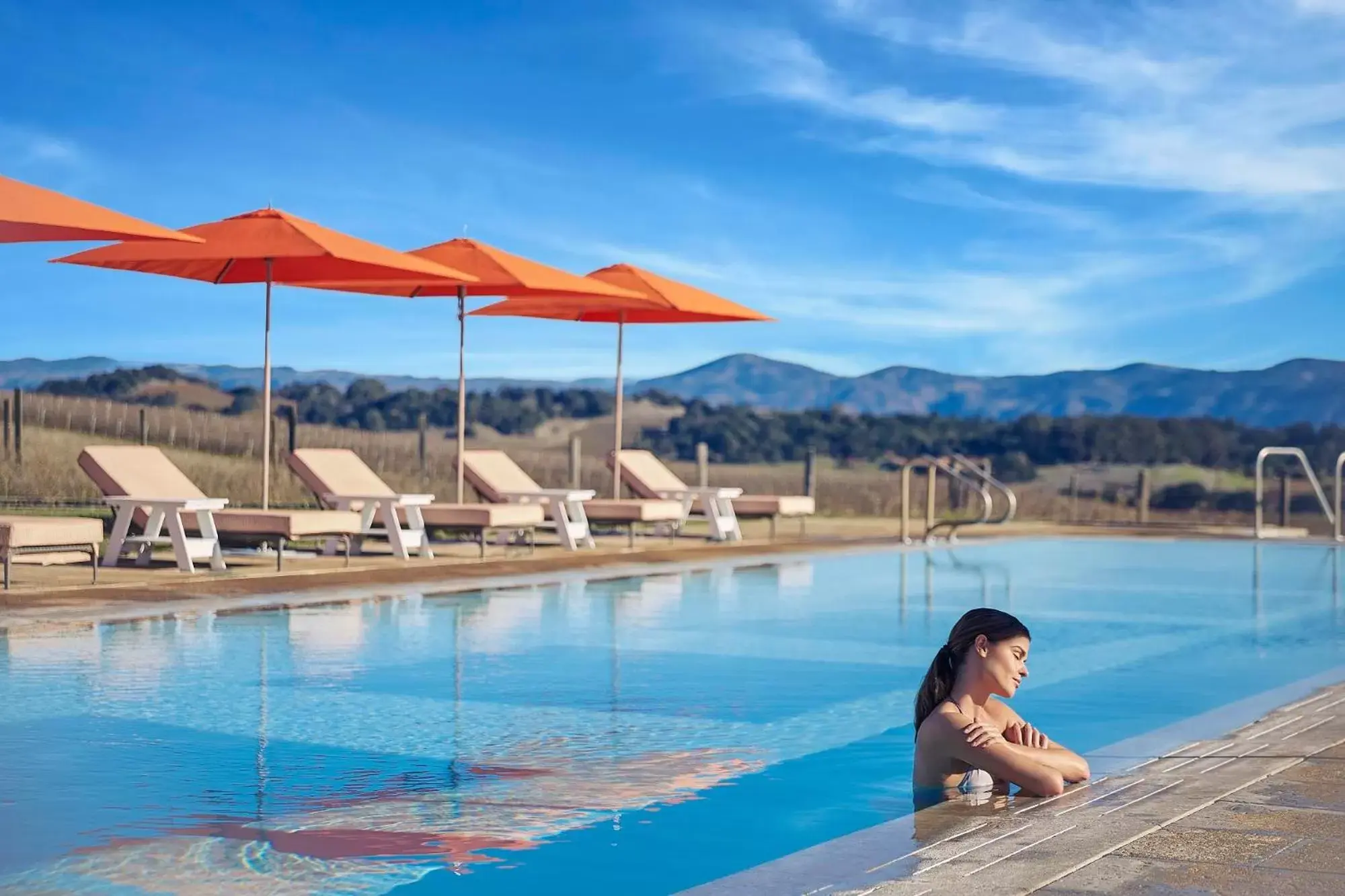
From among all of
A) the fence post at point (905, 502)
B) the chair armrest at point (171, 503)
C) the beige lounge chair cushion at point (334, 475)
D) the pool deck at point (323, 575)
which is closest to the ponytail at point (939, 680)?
the pool deck at point (323, 575)

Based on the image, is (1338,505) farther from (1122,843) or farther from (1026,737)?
(1122,843)

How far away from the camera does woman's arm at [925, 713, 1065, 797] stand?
4.09m

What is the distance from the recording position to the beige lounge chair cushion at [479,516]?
38.2 feet

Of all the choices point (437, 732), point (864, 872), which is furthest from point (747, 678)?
point (864, 872)

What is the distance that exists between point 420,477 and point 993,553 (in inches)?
305

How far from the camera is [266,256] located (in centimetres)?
1077

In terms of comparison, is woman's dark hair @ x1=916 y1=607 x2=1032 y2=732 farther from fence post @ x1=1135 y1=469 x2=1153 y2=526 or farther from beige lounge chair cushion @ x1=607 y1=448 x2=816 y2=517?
fence post @ x1=1135 y1=469 x2=1153 y2=526

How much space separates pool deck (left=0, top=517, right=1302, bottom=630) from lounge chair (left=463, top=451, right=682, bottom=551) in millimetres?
222

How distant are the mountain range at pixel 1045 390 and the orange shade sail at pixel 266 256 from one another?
57.1 metres

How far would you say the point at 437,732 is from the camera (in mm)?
5547

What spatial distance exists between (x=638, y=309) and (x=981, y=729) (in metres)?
11.5

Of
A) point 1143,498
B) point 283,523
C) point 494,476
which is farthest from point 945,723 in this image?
point 1143,498

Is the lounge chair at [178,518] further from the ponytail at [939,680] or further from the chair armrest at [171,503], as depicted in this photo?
the ponytail at [939,680]

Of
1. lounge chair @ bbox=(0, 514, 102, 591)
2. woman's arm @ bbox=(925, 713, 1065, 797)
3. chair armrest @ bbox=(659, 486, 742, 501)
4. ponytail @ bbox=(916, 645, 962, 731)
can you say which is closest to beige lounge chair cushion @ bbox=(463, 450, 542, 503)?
chair armrest @ bbox=(659, 486, 742, 501)
